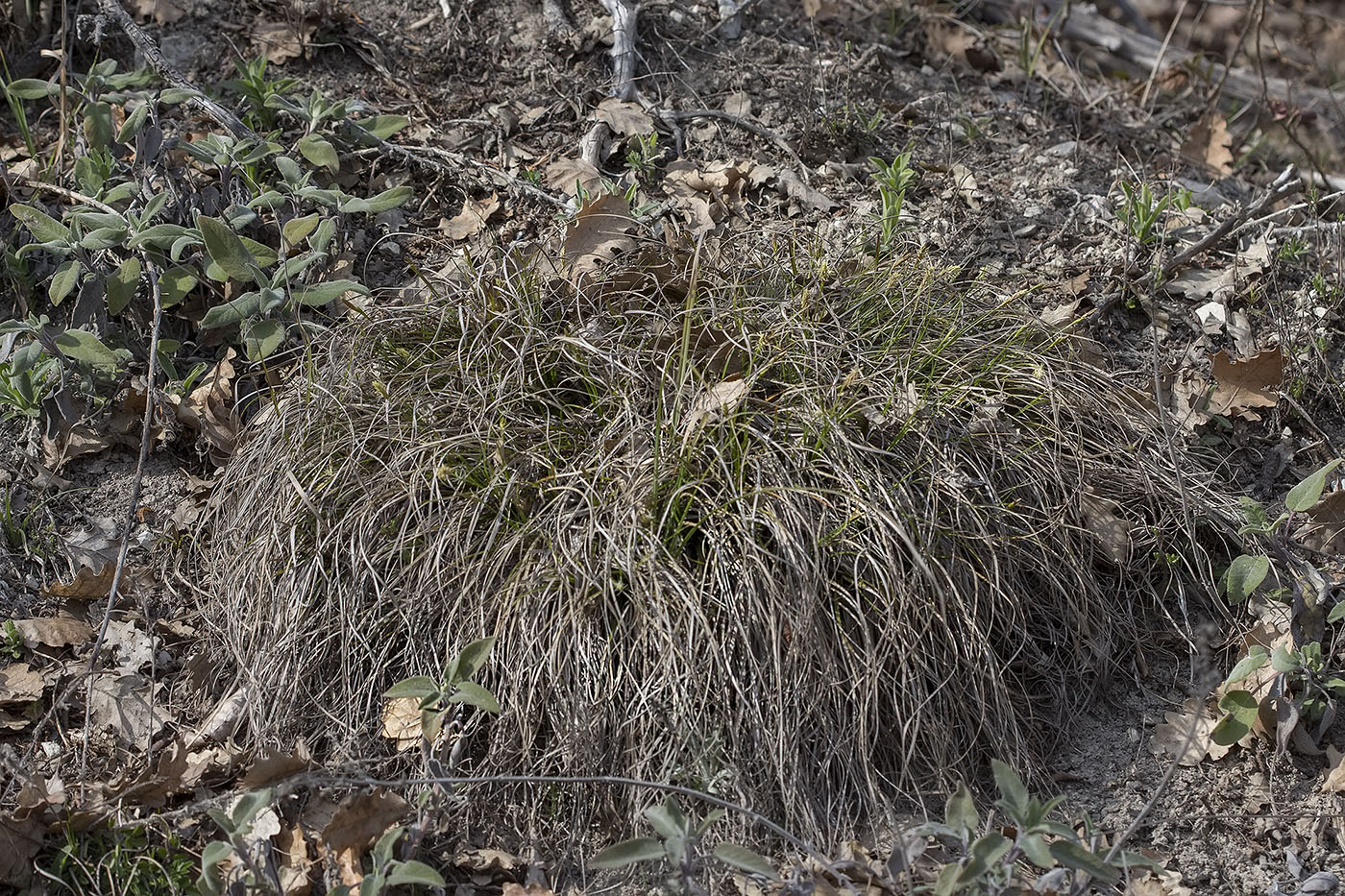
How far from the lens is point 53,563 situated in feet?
9.55

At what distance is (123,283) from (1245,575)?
9.63ft

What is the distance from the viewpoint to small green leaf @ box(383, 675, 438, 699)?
7.45 ft

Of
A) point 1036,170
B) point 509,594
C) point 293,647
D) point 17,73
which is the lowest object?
point 293,647

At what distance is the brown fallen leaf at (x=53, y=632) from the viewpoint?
108 inches

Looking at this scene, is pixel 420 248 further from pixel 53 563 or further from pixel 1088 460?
pixel 1088 460

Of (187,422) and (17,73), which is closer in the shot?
(187,422)

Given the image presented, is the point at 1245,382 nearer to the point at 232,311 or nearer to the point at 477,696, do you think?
the point at 477,696

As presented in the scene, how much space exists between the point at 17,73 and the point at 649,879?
10.8ft

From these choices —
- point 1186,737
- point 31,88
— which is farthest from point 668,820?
point 31,88

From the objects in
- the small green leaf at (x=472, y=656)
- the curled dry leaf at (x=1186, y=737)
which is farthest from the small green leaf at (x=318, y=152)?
the curled dry leaf at (x=1186, y=737)

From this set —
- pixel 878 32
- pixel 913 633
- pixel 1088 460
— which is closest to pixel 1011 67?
pixel 878 32

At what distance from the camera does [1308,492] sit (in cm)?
263

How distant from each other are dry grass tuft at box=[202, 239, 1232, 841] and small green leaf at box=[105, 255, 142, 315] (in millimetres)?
552

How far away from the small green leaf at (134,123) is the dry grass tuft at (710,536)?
92 centimetres
